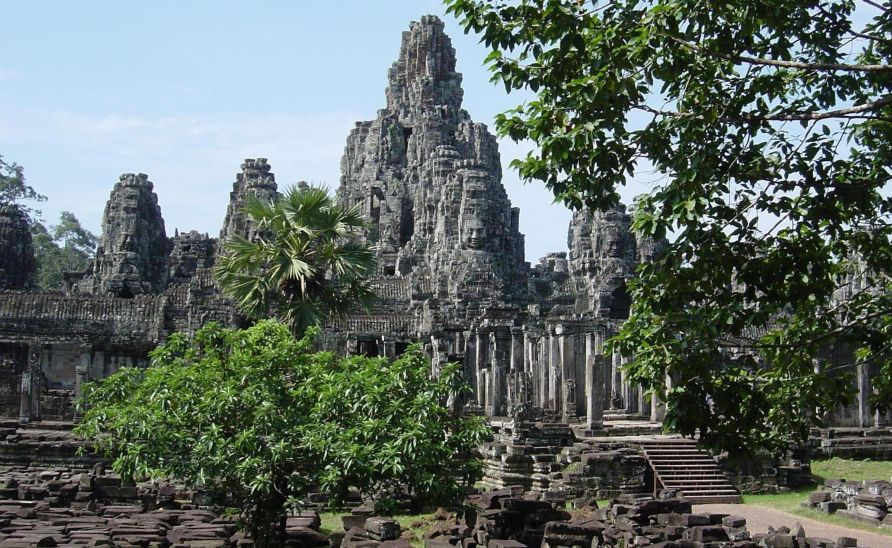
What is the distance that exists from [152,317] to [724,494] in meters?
18.5

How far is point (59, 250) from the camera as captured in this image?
239 feet

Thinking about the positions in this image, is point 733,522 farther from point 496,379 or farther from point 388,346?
point 388,346

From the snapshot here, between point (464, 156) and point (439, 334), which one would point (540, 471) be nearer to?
point (439, 334)

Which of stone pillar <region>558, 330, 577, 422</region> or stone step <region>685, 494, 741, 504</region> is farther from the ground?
stone pillar <region>558, 330, 577, 422</region>

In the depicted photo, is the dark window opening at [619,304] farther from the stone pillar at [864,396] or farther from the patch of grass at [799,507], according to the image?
the patch of grass at [799,507]

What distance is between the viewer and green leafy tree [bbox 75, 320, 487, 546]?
12.8 metres

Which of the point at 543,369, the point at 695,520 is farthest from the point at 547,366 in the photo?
the point at 695,520

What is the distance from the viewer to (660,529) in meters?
15.0

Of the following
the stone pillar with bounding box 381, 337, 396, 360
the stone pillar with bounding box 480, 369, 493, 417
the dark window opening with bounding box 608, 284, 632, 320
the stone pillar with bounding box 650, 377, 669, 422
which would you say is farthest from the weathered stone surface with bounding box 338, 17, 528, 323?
the stone pillar with bounding box 650, 377, 669, 422

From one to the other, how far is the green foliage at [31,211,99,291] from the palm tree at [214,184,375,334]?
46322 mm

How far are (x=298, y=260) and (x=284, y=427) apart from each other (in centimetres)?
596

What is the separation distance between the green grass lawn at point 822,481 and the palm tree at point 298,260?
762 centimetres

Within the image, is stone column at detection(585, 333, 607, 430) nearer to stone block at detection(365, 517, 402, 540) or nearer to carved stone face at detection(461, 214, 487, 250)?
stone block at detection(365, 517, 402, 540)

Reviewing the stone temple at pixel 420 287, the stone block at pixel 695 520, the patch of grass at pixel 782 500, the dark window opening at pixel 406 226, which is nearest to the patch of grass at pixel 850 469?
the patch of grass at pixel 782 500
